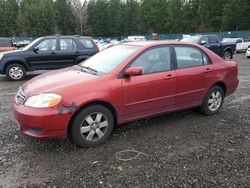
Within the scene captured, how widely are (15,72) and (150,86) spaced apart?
24.7 ft

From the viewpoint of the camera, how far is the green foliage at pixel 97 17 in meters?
65.2

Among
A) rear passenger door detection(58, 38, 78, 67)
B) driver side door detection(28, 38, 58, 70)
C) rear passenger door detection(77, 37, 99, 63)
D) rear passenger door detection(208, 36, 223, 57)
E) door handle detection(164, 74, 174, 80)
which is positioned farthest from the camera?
rear passenger door detection(208, 36, 223, 57)

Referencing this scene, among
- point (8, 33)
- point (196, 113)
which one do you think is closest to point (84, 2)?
point (8, 33)

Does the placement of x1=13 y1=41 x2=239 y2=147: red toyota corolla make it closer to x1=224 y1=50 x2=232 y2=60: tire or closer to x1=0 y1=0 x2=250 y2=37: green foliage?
x1=224 y1=50 x2=232 y2=60: tire

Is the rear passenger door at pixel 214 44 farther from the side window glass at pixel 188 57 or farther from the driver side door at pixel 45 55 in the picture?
the side window glass at pixel 188 57

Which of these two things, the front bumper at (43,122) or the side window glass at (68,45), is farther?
the side window glass at (68,45)

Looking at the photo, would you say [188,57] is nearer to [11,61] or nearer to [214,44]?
[11,61]

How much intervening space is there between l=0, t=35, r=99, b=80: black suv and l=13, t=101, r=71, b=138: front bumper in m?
6.92

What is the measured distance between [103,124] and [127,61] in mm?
1118

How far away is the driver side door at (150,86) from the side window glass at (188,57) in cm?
22

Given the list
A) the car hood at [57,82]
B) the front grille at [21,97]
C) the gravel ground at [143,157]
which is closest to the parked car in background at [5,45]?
the gravel ground at [143,157]

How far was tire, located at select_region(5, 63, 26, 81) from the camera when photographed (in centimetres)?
1066

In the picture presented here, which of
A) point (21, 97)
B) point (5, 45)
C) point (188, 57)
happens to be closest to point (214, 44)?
point (188, 57)

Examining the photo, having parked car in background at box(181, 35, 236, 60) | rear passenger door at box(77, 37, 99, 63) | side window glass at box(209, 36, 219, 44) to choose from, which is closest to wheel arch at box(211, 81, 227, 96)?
rear passenger door at box(77, 37, 99, 63)
